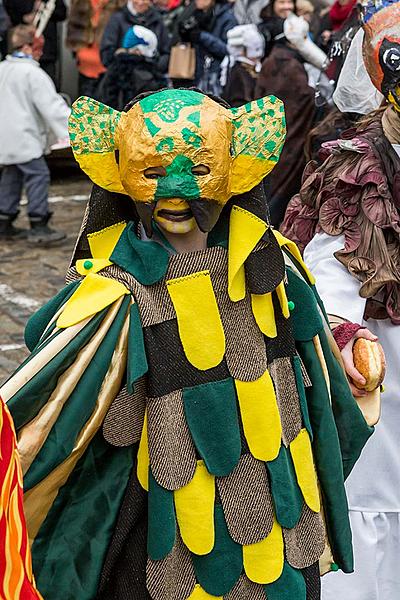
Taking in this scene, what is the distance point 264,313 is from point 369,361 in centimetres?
35

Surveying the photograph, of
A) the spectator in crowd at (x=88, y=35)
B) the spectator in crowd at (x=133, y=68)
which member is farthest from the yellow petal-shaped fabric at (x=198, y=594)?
the spectator in crowd at (x=88, y=35)

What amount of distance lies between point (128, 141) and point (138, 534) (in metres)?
0.87

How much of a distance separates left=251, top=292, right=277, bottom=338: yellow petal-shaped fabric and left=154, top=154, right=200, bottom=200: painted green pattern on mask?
0.30 metres

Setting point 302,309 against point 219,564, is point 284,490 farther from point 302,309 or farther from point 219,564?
point 302,309

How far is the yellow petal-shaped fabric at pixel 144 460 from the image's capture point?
8.14 feet

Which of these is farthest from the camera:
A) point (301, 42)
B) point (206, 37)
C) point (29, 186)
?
point (206, 37)

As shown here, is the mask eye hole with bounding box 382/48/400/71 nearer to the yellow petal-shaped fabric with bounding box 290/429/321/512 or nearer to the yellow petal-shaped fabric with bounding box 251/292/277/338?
the yellow petal-shaped fabric with bounding box 251/292/277/338

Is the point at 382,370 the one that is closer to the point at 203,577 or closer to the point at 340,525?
the point at 340,525

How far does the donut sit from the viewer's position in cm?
275

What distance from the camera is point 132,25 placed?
983cm

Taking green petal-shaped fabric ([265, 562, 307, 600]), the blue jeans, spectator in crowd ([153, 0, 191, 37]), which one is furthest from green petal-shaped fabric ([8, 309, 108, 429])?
spectator in crowd ([153, 0, 191, 37])

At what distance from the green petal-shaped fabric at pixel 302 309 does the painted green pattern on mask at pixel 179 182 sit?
376mm

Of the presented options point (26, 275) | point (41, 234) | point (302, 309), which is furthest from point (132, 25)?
point (302, 309)

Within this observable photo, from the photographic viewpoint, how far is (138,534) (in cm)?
253
